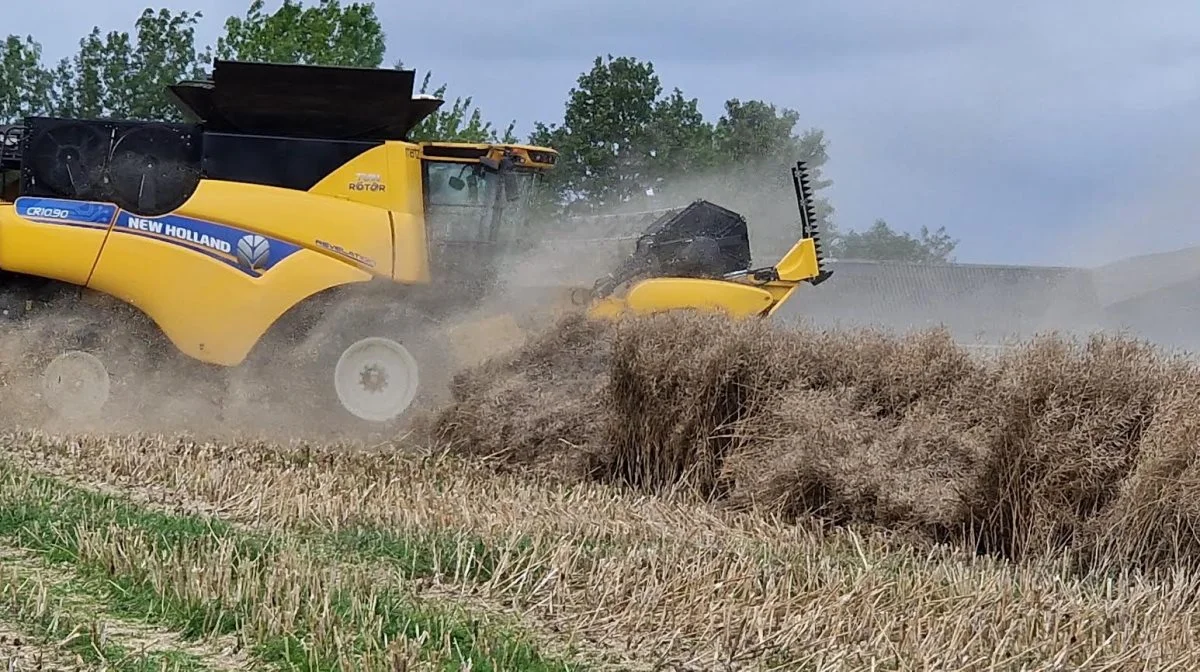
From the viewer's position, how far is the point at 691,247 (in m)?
11.6

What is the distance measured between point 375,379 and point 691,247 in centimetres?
300

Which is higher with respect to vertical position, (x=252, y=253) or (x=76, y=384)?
(x=252, y=253)

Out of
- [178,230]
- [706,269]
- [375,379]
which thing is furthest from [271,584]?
[706,269]

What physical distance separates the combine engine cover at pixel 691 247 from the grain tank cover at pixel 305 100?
6.88 ft

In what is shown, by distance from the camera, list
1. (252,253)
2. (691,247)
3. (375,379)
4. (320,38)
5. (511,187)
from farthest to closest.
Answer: (320,38) < (691,247) < (511,187) < (375,379) < (252,253)

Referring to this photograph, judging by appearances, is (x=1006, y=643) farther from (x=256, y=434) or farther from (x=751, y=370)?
(x=256, y=434)

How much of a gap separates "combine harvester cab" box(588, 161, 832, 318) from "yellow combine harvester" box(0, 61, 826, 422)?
0.18 feet

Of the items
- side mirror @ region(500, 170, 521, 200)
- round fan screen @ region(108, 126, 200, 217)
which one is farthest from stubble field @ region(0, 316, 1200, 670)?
round fan screen @ region(108, 126, 200, 217)

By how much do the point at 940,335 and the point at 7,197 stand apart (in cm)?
742

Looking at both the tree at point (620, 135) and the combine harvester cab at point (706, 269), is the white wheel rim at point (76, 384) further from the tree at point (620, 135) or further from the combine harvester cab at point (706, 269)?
the tree at point (620, 135)

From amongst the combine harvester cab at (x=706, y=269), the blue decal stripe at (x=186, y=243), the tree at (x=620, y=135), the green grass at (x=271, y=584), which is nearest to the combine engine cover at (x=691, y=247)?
the combine harvester cab at (x=706, y=269)

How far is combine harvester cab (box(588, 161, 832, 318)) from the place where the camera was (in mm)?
11008

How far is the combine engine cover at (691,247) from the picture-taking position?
11.4 metres

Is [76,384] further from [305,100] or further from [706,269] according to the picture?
[706,269]
